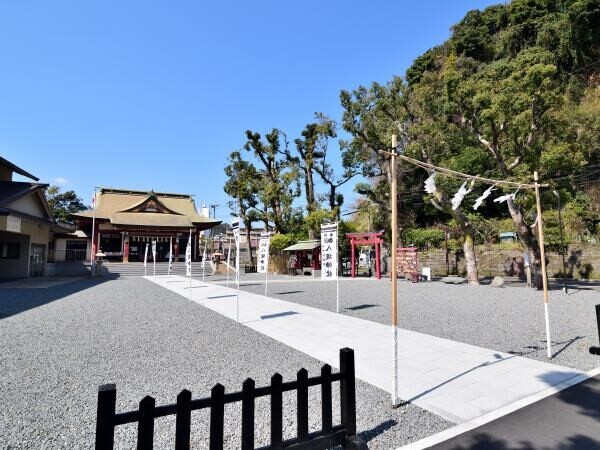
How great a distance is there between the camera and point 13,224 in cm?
1714

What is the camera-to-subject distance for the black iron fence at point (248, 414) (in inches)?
76.0

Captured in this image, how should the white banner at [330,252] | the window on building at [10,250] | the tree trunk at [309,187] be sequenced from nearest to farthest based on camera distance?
the white banner at [330,252] < the window on building at [10,250] < the tree trunk at [309,187]

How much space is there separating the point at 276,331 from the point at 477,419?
4668 millimetres

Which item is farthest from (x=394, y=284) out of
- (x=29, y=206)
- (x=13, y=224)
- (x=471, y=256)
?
(x=29, y=206)

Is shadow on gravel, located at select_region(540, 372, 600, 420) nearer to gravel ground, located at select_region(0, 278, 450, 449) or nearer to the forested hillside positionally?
gravel ground, located at select_region(0, 278, 450, 449)

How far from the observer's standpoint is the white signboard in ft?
54.5

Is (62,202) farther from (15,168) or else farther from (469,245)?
(469,245)

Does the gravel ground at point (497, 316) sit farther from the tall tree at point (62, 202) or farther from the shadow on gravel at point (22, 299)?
the tall tree at point (62, 202)

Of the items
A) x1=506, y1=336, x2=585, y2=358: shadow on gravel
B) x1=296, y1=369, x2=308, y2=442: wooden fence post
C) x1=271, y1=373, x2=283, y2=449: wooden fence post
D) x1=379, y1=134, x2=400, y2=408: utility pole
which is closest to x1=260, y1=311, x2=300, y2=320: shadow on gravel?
x1=506, y1=336, x2=585, y2=358: shadow on gravel

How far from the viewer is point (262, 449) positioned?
241cm

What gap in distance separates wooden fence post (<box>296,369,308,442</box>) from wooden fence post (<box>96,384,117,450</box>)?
1.16 metres

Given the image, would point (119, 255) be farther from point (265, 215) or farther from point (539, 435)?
point (539, 435)

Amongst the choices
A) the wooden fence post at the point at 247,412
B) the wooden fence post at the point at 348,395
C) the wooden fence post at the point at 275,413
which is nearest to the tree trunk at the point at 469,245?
the wooden fence post at the point at 348,395

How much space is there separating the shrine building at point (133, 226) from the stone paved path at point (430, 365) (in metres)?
26.1
